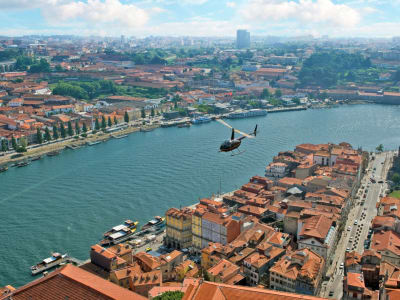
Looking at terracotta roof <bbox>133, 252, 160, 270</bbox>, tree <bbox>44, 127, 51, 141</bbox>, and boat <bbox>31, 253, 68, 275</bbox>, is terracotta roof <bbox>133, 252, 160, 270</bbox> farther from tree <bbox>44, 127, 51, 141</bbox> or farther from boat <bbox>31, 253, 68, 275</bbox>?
tree <bbox>44, 127, 51, 141</bbox>

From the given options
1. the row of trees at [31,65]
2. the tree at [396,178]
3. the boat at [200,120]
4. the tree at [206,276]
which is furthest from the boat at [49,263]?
the row of trees at [31,65]

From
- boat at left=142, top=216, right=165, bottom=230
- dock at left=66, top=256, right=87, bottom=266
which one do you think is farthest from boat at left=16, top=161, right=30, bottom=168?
dock at left=66, top=256, right=87, bottom=266

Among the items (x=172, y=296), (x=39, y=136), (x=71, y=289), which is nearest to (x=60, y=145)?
(x=39, y=136)

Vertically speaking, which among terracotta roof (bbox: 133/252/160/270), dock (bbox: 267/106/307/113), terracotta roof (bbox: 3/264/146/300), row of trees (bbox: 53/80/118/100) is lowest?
terracotta roof (bbox: 133/252/160/270)

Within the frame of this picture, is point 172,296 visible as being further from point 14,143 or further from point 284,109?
point 284,109

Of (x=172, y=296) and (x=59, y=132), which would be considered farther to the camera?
(x=59, y=132)

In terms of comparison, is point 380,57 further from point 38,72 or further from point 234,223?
point 234,223
